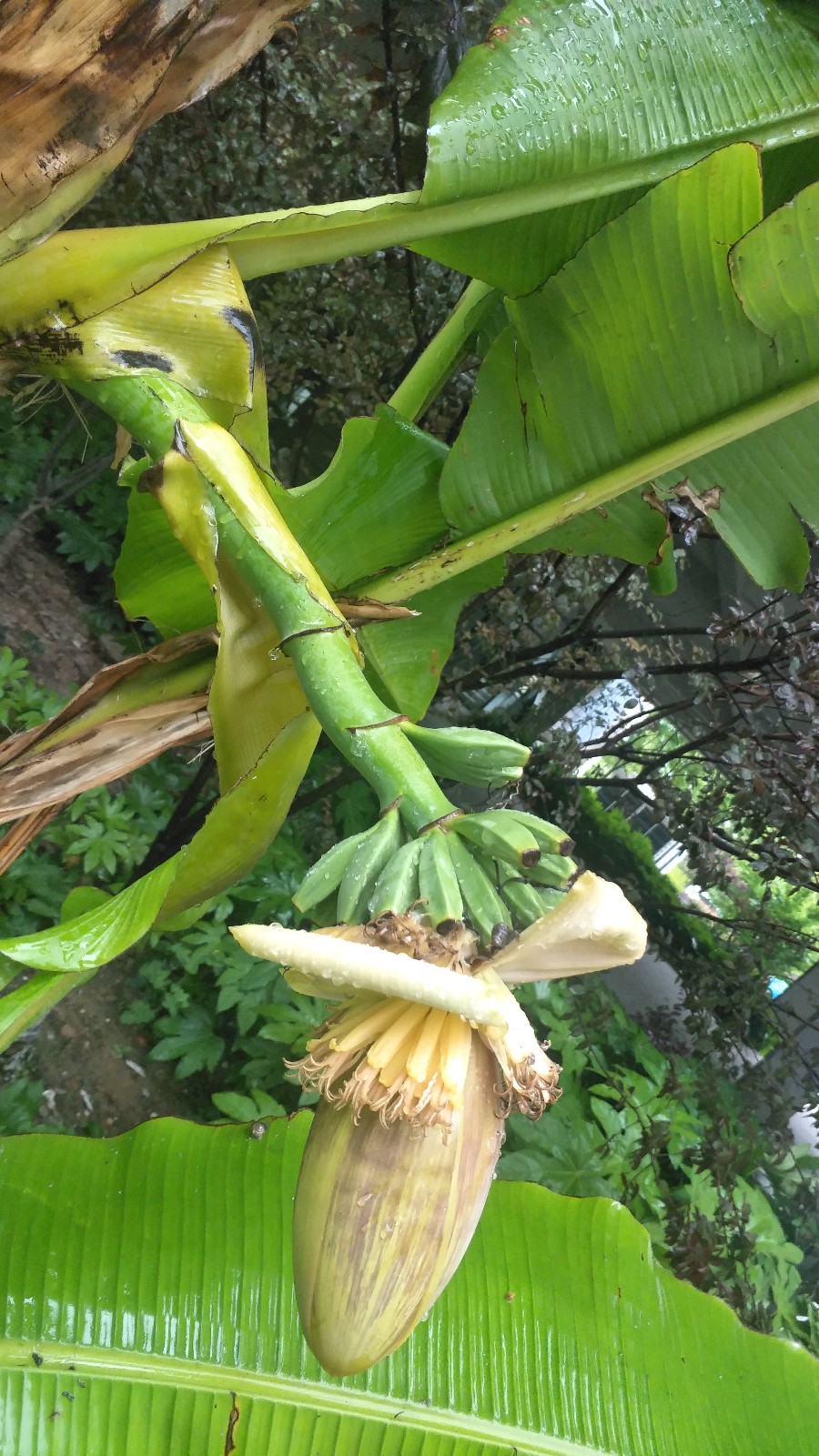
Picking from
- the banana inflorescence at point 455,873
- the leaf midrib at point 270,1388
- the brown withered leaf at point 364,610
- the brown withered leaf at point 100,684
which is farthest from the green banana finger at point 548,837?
the leaf midrib at point 270,1388

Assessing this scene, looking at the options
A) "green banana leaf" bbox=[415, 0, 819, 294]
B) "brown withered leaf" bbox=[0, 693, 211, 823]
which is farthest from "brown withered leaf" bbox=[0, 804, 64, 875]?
"green banana leaf" bbox=[415, 0, 819, 294]

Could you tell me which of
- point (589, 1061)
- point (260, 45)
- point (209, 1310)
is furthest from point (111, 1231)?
point (589, 1061)

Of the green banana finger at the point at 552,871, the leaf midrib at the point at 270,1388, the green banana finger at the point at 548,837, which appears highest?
the green banana finger at the point at 548,837

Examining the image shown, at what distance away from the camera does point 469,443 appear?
737 millimetres

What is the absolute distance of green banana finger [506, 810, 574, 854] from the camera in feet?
1.16

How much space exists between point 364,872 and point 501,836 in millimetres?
60

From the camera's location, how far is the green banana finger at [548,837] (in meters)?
0.35

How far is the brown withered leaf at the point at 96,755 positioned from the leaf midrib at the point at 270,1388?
0.42 meters

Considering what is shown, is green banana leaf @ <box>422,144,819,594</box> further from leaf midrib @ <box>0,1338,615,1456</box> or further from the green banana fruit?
leaf midrib @ <box>0,1338,615,1456</box>

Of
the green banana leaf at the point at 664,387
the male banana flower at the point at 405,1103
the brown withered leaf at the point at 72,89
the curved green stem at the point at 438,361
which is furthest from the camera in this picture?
the curved green stem at the point at 438,361

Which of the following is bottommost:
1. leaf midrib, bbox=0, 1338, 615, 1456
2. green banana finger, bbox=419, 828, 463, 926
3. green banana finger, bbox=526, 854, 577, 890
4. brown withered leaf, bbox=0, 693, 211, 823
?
leaf midrib, bbox=0, 1338, 615, 1456

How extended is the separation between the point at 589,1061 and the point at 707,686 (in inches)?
31.9

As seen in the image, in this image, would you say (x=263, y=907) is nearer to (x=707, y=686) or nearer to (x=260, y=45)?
(x=707, y=686)

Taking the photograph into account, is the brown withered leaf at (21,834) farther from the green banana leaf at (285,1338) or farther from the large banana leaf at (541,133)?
the large banana leaf at (541,133)
